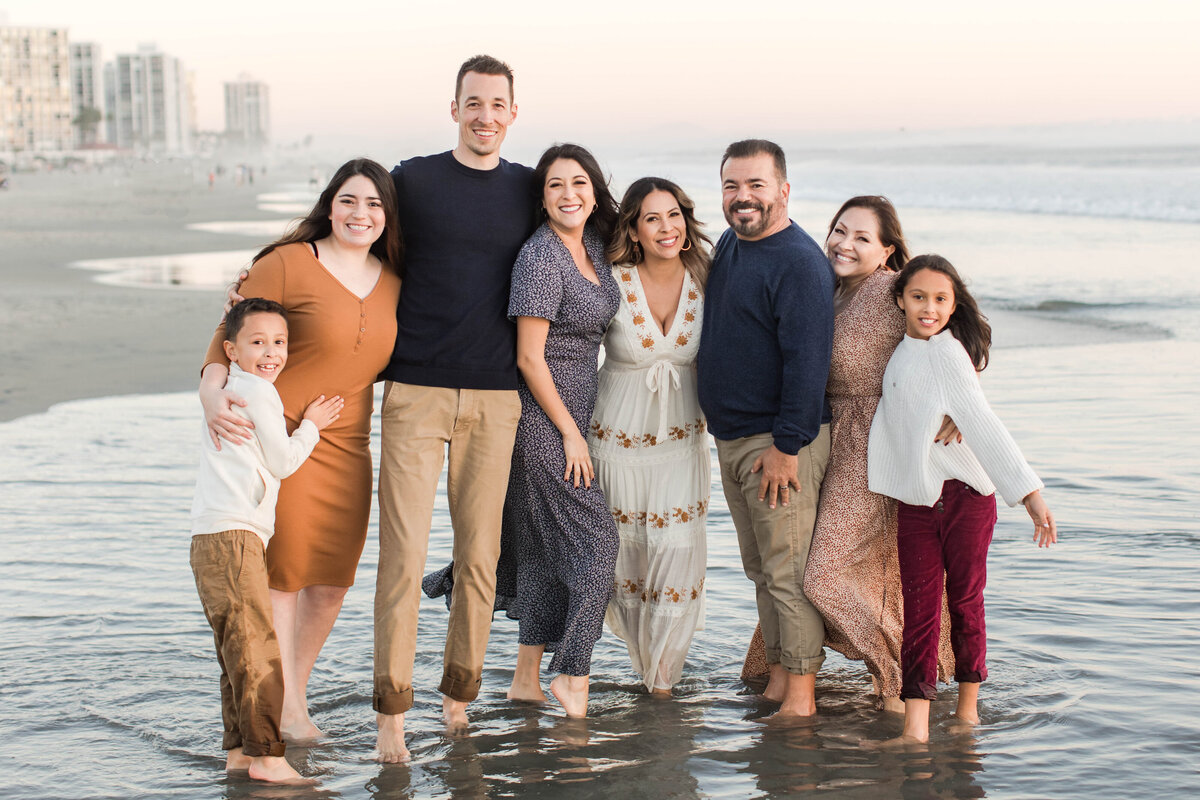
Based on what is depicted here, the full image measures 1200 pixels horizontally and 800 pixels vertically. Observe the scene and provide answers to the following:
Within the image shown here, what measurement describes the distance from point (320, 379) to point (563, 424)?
85 centimetres

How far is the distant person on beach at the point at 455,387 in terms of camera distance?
152 inches

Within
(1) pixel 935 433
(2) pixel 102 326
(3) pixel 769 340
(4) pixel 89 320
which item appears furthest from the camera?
(4) pixel 89 320

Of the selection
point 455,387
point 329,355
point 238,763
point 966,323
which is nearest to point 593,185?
point 455,387

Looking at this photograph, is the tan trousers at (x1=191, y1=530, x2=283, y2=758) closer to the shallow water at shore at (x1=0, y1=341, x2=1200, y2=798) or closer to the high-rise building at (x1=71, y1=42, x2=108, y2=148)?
the shallow water at shore at (x1=0, y1=341, x2=1200, y2=798)

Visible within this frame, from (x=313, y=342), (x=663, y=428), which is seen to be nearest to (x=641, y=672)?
(x=663, y=428)

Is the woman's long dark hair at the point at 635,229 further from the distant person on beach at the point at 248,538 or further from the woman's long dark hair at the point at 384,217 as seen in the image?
the distant person on beach at the point at 248,538

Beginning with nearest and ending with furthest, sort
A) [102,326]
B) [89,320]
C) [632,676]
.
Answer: [632,676]
[102,326]
[89,320]

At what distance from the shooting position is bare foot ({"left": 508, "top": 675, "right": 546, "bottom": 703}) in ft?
14.2

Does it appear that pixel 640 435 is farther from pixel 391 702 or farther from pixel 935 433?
pixel 391 702

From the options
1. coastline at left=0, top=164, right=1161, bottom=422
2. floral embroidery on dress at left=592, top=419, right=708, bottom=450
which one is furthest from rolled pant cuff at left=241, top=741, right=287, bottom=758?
coastline at left=0, top=164, right=1161, bottom=422

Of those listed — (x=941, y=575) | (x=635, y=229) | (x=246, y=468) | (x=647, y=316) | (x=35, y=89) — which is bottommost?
(x=941, y=575)

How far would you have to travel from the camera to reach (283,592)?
12.8ft

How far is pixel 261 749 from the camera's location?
11.5 feet

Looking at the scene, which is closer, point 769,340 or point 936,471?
point 936,471
